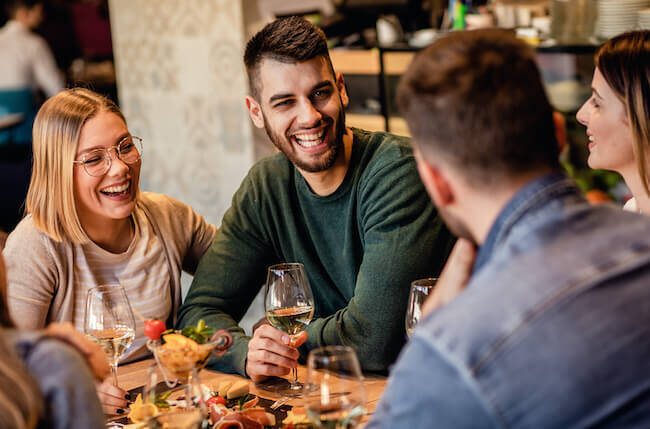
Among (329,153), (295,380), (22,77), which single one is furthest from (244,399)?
(22,77)

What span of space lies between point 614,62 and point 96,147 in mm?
1423

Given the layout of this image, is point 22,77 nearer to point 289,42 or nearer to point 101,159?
point 101,159

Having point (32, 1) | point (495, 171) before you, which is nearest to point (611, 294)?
point (495, 171)

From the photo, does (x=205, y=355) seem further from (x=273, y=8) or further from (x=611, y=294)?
(x=273, y=8)

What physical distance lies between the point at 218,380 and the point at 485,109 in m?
1.05

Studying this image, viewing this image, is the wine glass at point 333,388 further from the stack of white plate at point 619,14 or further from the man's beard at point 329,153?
the stack of white plate at point 619,14

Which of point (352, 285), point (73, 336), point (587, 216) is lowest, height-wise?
point (352, 285)

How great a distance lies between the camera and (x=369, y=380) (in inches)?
66.6

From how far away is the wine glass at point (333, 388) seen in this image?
3.72ft

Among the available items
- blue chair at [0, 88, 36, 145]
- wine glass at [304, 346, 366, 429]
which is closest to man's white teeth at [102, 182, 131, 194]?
wine glass at [304, 346, 366, 429]

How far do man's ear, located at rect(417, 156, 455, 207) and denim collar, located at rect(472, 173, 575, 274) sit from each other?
0.08 m

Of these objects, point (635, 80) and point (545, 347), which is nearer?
point (545, 347)

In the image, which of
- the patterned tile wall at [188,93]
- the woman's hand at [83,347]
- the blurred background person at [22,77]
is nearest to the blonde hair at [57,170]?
the woman's hand at [83,347]

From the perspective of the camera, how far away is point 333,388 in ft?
→ 3.71
